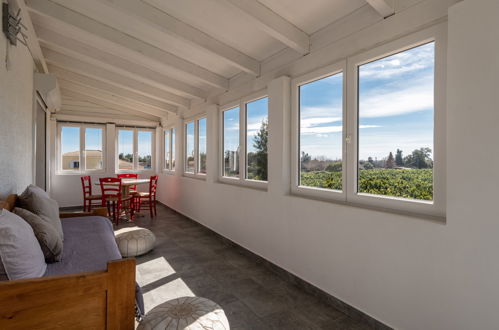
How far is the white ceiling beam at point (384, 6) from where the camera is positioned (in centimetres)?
202

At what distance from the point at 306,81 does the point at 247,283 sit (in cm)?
217

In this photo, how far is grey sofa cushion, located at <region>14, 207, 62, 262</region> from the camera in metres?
1.89

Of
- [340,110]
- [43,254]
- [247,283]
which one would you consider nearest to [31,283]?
[43,254]

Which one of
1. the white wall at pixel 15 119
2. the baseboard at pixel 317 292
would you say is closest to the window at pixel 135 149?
the white wall at pixel 15 119

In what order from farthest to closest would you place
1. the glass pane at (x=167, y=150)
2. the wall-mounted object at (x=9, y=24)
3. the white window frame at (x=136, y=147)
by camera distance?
1. the white window frame at (x=136, y=147)
2. the glass pane at (x=167, y=150)
3. the wall-mounted object at (x=9, y=24)

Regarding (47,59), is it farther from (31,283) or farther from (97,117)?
(31,283)

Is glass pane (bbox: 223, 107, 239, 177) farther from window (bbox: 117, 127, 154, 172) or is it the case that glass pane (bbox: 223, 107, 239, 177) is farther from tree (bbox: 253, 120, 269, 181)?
window (bbox: 117, 127, 154, 172)

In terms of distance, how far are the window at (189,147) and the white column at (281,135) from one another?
3.05 meters

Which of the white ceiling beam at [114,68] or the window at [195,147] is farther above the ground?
the white ceiling beam at [114,68]

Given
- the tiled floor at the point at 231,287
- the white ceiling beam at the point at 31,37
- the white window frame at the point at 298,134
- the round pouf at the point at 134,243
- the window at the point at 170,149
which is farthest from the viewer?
the window at the point at 170,149

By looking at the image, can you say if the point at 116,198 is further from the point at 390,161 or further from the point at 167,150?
the point at 390,161

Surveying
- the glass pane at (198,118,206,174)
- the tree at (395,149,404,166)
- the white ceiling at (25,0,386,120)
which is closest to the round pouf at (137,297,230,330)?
the tree at (395,149,404,166)

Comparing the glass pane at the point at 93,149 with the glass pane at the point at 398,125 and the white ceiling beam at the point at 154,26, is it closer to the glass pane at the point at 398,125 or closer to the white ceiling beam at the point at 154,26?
the white ceiling beam at the point at 154,26

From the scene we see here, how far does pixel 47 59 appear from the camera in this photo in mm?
4559
